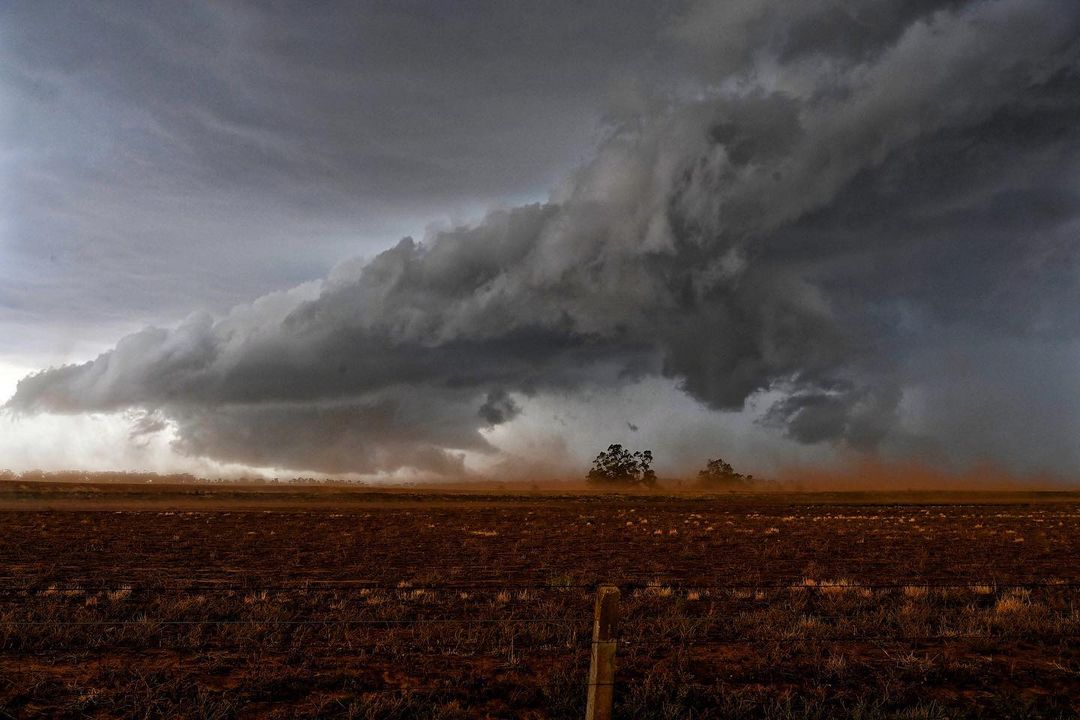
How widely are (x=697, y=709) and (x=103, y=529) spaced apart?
4197 cm

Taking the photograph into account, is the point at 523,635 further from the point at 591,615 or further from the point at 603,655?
the point at 603,655

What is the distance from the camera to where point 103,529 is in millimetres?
40469

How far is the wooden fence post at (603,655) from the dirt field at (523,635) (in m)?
1.69

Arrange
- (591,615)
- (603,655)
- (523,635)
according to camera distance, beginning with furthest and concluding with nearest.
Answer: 1. (591,615)
2. (523,635)
3. (603,655)

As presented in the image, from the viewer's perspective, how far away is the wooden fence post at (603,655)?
6.42m

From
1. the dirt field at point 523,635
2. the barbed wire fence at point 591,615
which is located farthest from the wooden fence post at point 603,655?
the dirt field at point 523,635

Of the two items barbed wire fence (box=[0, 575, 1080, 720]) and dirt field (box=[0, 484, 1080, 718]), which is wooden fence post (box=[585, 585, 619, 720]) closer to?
barbed wire fence (box=[0, 575, 1080, 720])

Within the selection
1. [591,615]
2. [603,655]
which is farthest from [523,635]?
[603,655]

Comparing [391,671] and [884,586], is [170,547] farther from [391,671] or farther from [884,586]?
[884,586]

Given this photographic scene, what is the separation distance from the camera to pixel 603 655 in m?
6.56

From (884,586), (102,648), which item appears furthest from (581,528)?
(102,648)

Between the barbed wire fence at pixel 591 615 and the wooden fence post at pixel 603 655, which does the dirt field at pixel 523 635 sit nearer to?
the barbed wire fence at pixel 591 615

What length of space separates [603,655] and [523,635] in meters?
6.20

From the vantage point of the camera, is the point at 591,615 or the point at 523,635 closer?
the point at 523,635
